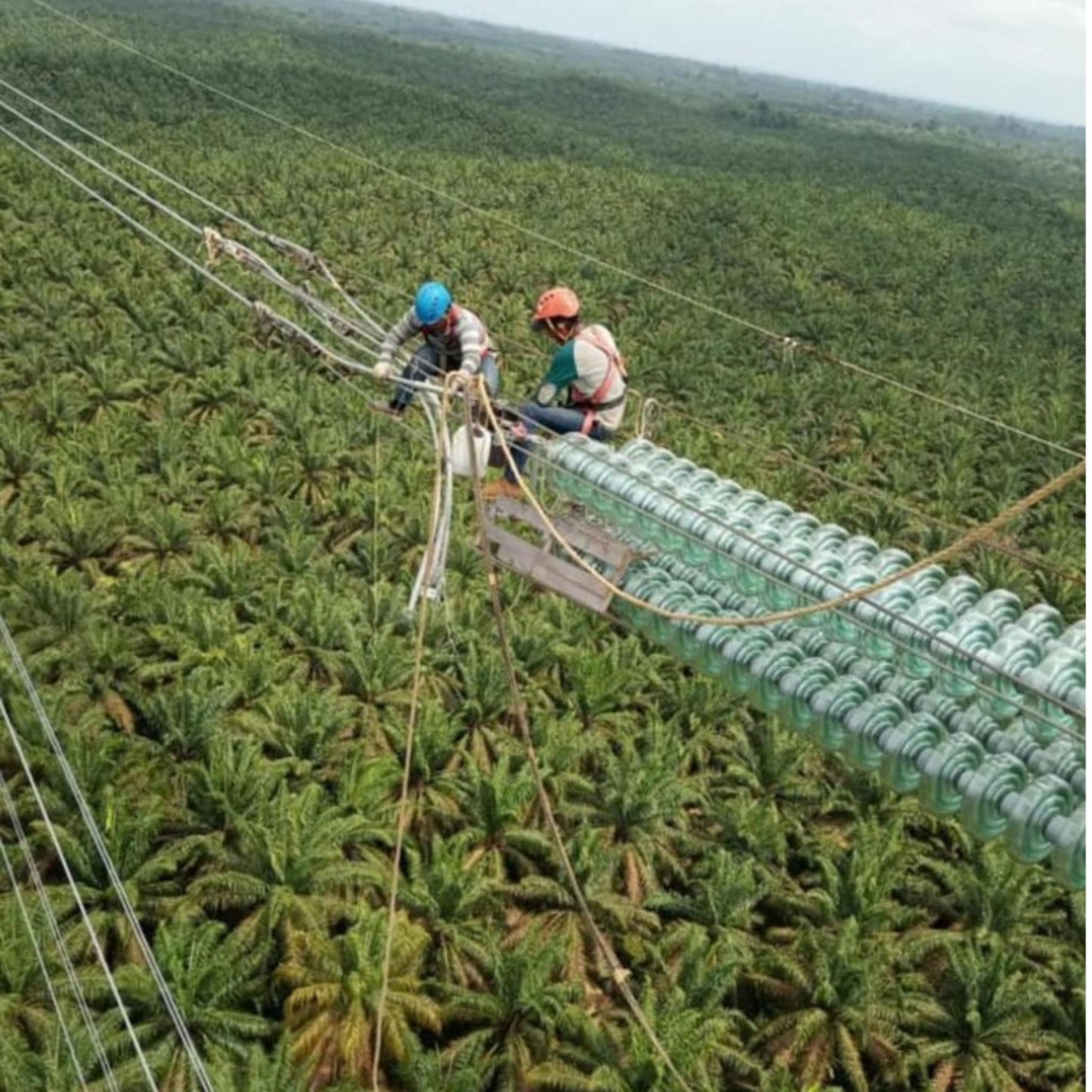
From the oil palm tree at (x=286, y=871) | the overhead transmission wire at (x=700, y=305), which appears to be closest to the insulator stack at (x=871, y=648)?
the overhead transmission wire at (x=700, y=305)

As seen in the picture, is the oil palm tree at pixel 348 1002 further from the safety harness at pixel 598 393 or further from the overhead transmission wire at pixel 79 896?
the safety harness at pixel 598 393

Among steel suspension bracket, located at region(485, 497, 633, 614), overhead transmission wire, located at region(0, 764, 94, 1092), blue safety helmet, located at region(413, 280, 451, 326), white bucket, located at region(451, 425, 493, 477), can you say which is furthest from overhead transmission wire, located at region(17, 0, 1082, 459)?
overhead transmission wire, located at region(0, 764, 94, 1092)

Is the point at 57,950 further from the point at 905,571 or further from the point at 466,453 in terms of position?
the point at 905,571

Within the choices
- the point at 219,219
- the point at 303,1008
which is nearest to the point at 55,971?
the point at 303,1008

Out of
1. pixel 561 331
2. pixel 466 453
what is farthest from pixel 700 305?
pixel 466 453

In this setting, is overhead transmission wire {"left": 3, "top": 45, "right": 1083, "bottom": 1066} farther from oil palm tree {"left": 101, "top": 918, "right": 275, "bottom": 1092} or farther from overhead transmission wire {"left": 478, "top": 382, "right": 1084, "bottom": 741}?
oil palm tree {"left": 101, "top": 918, "right": 275, "bottom": 1092}

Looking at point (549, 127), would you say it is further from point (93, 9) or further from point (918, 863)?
point (918, 863)
